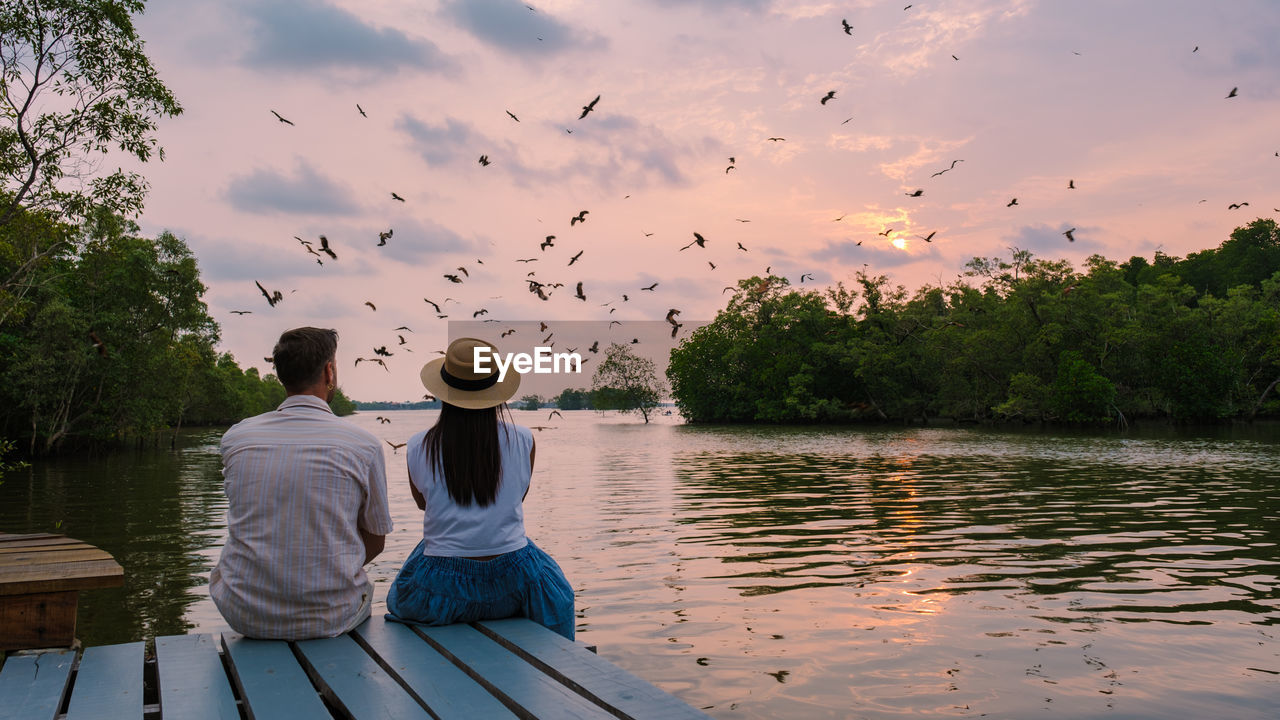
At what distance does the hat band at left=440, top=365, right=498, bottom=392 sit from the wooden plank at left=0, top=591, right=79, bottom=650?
186 centimetres

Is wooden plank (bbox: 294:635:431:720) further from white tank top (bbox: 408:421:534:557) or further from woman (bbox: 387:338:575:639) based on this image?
white tank top (bbox: 408:421:534:557)

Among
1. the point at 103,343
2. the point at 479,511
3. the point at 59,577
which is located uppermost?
the point at 103,343

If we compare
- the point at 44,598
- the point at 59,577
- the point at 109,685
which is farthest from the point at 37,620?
the point at 109,685

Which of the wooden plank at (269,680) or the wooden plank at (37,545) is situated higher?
the wooden plank at (37,545)

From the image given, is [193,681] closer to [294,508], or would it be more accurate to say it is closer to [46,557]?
[294,508]

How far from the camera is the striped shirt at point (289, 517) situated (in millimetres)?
3676

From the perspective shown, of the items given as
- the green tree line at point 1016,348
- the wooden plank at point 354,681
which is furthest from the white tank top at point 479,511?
the green tree line at point 1016,348

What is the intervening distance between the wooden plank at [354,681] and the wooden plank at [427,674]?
0.04 meters

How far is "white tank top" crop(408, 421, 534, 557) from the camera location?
426cm

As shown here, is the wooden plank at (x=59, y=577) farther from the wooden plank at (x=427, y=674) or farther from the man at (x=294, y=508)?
the wooden plank at (x=427, y=674)

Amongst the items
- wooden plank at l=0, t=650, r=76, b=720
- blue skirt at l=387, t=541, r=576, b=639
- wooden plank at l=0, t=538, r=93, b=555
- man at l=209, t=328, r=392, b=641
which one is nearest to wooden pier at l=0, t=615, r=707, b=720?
wooden plank at l=0, t=650, r=76, b=720

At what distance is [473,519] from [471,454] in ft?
1.06

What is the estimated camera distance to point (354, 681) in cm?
316

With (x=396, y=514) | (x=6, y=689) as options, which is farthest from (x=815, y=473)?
(x=6, y=689)
